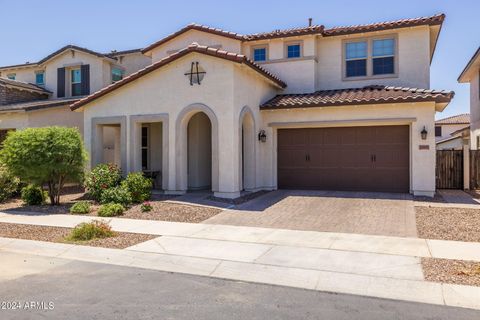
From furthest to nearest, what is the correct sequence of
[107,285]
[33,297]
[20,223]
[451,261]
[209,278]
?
[20,223]
[451,261]
[209,278]
[107,285]
[33,297]

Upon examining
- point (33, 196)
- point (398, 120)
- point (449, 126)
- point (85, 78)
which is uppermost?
point (85, 78)

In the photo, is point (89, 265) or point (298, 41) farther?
point (298, 41)

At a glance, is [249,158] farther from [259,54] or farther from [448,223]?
[448,223]

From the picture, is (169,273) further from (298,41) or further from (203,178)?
(298,41)

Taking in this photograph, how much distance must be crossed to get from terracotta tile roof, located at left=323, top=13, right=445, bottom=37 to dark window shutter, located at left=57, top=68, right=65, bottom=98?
15.5 m

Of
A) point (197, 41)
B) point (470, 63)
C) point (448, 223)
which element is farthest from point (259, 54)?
point (448, 223)

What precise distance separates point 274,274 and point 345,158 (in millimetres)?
10467

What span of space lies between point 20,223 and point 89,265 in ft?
16.9

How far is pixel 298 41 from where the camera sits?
1848 cm

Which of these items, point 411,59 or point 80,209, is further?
point 411,59

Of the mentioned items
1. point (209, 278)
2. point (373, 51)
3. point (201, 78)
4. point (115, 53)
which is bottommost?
point (209, 278)

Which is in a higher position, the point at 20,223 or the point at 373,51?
the point at 373,51

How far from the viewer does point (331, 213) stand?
12008mm

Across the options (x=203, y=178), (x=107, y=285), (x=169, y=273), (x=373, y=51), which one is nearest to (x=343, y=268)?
(x=169, y=273)
